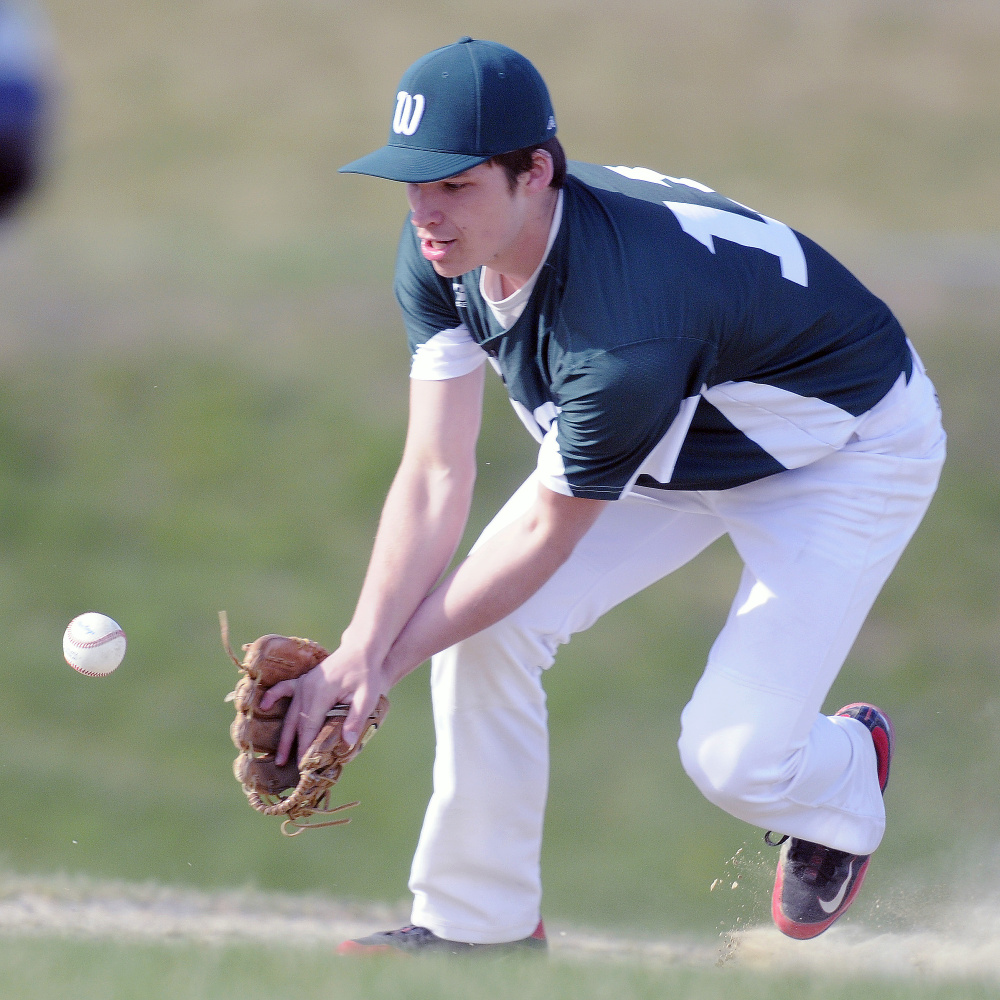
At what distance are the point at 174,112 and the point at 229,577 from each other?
9.04 meters

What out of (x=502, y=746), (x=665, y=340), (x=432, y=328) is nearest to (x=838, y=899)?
(x=502, y=746)

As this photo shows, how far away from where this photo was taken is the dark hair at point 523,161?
2516 mm

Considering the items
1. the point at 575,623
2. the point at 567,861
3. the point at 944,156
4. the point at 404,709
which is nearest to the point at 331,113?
the point at 944,156

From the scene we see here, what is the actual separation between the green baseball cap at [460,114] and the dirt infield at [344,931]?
6.01 feet

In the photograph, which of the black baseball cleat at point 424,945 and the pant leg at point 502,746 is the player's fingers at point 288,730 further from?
the black baseball cleat at point 424,945

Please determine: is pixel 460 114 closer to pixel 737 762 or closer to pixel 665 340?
pixel 665 340

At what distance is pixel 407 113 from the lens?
2.55 metres

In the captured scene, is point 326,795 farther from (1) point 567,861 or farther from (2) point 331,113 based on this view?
(2) point 331,113

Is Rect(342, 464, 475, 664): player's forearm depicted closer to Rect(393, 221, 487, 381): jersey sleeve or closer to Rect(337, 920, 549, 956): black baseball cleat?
Rect(393, 221, 487, 381): jersey sleeve

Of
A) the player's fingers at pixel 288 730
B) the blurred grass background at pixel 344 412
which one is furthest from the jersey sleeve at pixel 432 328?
the blurred grass background at pixel 344 412

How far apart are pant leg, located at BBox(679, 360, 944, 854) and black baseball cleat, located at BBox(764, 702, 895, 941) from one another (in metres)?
0.10

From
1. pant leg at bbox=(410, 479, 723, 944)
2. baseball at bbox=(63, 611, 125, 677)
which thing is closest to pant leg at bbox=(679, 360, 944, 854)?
pant leg at bbox=(410, 479, 723, 944)

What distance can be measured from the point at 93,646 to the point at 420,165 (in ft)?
4.94

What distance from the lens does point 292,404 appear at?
967cm
